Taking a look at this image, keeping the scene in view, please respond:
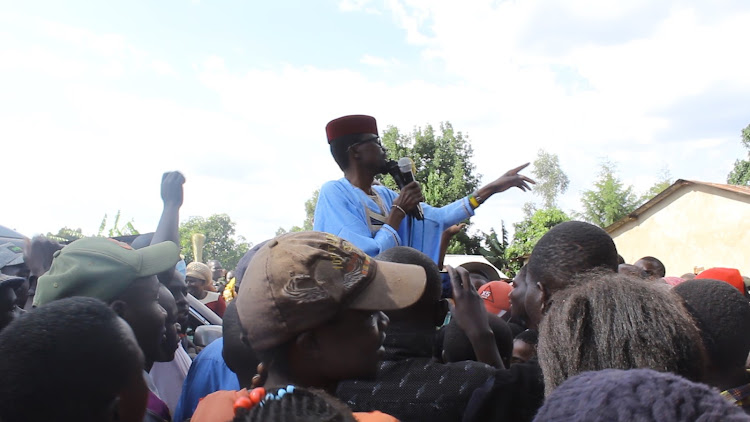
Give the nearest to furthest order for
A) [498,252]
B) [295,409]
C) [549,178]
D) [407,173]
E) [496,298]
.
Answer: [295,409]
[407,173]
[496,298]
[498,252]
[549,178]

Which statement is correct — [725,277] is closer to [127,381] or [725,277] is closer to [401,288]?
[401,288]

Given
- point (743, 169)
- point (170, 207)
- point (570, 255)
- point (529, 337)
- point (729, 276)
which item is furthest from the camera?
point (743, 169)

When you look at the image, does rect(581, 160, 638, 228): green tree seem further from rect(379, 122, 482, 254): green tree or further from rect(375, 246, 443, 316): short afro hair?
rect(375, 246, 443, 316): short afro hair

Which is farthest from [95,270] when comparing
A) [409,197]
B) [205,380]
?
[409,197]

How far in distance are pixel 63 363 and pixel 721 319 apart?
2.51m

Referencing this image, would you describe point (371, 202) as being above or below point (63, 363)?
above

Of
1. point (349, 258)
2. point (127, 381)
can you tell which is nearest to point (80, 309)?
point (127, 381)

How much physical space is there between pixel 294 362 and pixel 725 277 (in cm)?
375

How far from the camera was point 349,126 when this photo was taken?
3.43 m

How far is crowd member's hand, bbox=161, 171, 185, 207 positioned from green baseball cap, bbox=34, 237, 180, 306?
3.52 ft

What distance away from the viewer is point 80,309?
62.7 inches

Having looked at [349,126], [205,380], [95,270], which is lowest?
[205,380]

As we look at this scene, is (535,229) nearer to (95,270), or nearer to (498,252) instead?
(498,252)

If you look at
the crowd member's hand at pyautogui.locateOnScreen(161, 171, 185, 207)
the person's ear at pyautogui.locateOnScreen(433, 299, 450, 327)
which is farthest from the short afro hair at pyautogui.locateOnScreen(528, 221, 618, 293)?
the crowd member's hand at pyautogui.locateOnScreen(161, 171, 185, 207)
